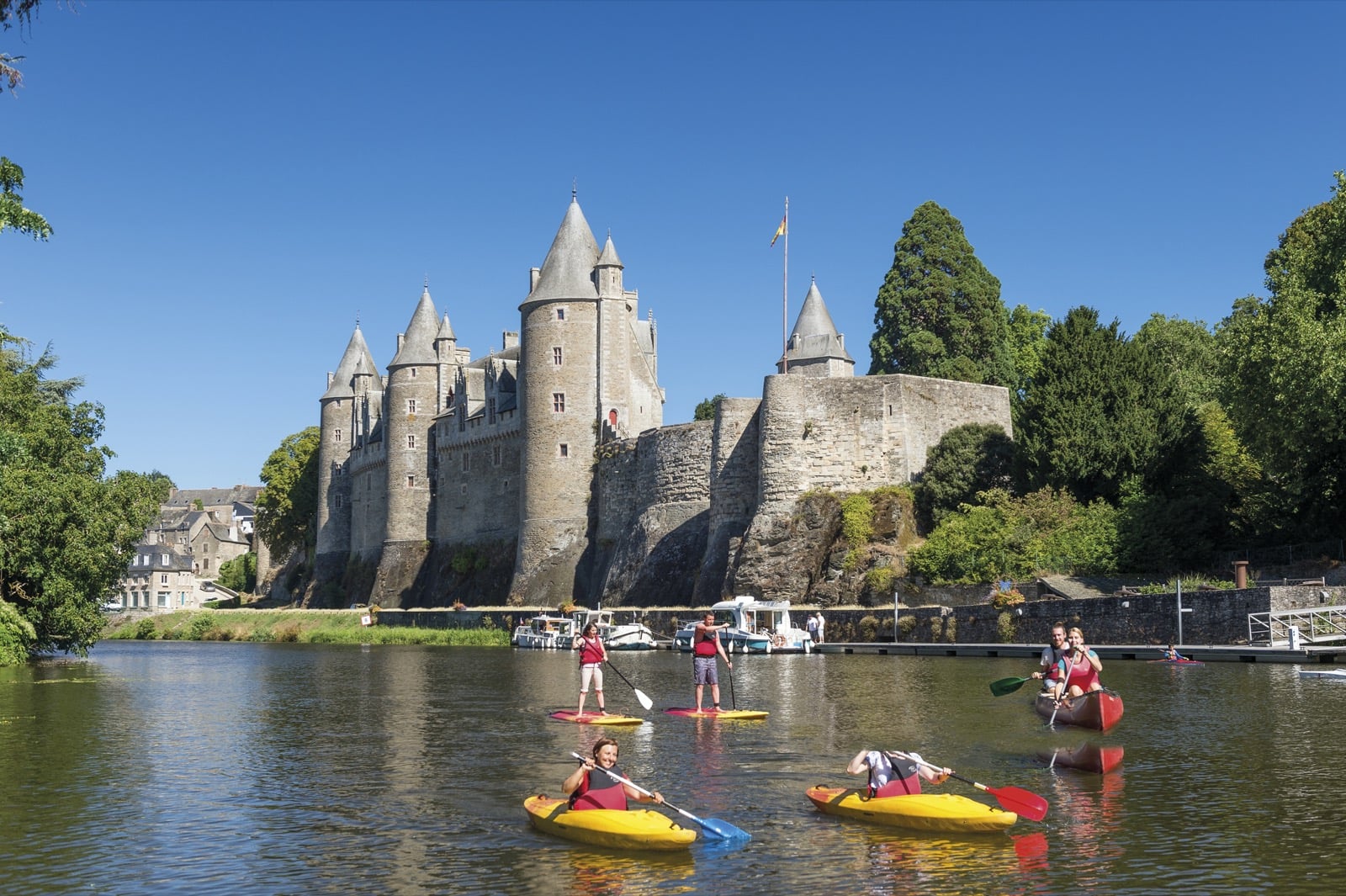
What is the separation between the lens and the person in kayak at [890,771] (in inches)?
503

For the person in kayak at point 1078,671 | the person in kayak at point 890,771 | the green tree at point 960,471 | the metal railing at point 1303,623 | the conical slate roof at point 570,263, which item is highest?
the conical slate roof at point 570,263

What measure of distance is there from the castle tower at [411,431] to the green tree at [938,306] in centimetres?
2412

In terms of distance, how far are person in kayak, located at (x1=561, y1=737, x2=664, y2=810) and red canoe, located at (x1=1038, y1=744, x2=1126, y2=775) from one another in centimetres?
555

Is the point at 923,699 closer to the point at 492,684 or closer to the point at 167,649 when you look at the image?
the point at 492,684

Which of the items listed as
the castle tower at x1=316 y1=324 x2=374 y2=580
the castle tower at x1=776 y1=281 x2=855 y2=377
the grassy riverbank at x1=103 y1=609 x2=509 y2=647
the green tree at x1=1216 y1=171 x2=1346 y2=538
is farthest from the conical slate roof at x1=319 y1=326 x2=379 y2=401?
the green tree at x1=1216 y1=171 x2=1346 y2=538

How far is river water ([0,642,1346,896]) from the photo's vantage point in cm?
1082

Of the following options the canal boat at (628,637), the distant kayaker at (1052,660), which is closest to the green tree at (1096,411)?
the canal boat at (628,637)

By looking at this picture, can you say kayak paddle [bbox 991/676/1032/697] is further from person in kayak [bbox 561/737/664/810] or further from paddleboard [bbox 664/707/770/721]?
person in kayak [bbox 561/737/664/810]

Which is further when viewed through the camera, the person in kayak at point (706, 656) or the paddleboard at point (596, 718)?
the person in kayak at point (706, 656)

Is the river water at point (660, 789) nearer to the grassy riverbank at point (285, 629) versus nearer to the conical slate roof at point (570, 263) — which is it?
the grassy riverbank at point (285, 629)

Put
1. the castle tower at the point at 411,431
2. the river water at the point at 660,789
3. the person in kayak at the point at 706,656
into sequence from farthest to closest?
the castle tower at the point at 411,431 < the person in kayak at the point at 706,656 < the river water at the point at 660,789

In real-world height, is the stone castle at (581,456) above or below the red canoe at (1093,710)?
above

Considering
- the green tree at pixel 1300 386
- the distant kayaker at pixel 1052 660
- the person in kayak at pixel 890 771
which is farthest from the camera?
the green tree at pixel 1300 386

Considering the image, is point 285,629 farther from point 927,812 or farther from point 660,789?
point 927,812
